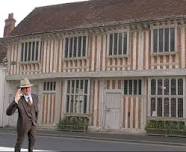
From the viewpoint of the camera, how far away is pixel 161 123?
18.3 meters

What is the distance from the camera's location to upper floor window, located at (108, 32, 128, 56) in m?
19.8

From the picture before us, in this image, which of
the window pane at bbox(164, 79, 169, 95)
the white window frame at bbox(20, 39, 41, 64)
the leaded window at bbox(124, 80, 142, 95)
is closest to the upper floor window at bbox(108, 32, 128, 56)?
the leaded window at bbox(124, 80, 142, 95)

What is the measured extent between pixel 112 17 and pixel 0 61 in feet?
30.1

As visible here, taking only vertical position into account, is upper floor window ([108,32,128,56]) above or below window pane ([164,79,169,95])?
above

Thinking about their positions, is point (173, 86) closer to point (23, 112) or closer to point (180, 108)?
point (180, 108)

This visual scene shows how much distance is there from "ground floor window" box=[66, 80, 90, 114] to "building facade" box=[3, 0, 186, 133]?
0.12ft

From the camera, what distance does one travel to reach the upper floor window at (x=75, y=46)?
21094mm

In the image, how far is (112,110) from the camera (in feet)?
65.8

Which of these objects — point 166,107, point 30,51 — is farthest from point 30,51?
point 166,107

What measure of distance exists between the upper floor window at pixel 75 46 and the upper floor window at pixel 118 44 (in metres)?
1.52

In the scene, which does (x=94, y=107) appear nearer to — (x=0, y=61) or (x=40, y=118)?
(x=40, y=118)

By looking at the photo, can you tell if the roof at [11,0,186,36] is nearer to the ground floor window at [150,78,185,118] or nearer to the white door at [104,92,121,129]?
the ground floor window at [150,78,185,118]

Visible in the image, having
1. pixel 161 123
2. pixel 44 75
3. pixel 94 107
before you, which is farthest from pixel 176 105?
pixel 44 75

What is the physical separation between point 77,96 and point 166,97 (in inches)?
195
